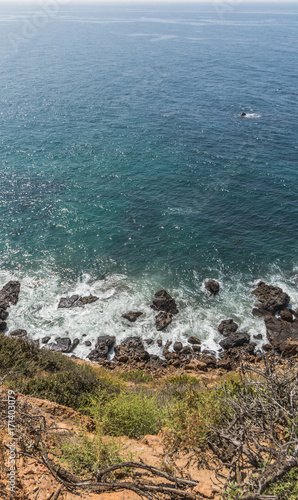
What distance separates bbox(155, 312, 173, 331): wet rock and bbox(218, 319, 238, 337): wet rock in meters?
4.75

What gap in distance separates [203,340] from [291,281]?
11.9 meters

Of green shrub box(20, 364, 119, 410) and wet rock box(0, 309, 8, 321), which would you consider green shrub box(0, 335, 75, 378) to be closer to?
green shrub box(20, 364, 119, 410)

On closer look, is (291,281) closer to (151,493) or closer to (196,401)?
(196,401)

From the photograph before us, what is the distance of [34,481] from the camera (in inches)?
336

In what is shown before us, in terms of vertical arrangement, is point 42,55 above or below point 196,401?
above

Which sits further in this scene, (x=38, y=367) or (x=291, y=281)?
(x=291, y=281)

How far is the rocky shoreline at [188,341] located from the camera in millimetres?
26219

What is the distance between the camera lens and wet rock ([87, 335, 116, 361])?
2694 cm

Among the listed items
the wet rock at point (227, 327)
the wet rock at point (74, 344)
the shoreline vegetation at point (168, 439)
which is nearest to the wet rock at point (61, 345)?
the wet rock at point (74, 344)

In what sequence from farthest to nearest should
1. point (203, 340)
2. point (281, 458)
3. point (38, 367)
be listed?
point (203, 340)
point (38, 367)
point (281, 458)

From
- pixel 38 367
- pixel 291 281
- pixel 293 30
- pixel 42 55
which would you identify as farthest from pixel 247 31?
pixel 38 367

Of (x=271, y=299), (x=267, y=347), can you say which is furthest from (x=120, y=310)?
(x=271, y=299)

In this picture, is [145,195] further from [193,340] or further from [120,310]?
[193,340]

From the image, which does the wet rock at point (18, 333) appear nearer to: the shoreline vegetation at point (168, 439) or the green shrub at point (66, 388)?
the shoreline vegetation at point (168, 439)
